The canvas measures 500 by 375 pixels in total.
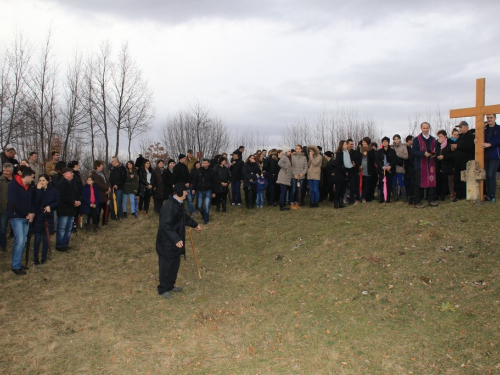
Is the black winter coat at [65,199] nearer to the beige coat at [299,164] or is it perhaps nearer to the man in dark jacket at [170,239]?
the man in dark jacket at [170,239]

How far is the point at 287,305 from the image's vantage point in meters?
7.66

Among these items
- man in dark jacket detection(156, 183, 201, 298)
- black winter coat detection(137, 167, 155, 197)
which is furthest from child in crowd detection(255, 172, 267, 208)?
man in dark jacket detection(156, 183, 201, 298)

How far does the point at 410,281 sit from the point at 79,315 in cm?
613

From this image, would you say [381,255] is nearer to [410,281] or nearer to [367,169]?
[410,281]

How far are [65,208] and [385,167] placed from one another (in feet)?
30.9

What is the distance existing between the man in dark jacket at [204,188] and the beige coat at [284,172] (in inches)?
90.5

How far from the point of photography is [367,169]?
1380cm

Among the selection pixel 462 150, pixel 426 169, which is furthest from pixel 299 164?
pixel 462 150

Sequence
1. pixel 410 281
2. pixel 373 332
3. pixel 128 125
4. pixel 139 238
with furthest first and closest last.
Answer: pixel 128 125, pixel 139 238, pixel 410 281, pixel 373 332

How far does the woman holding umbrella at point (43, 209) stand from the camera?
10.3 m

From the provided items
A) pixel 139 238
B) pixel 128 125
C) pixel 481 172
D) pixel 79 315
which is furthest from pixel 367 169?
pixel 128 125

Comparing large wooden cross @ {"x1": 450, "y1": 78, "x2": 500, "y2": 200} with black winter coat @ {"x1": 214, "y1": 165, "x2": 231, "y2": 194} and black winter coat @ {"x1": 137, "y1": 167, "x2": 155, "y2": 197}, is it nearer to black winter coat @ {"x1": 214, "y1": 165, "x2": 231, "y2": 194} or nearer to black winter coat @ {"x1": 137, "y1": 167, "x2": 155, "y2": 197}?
black winter coat @ {"x1": 214, "y1": 165, "x2": 231, "y2": 194}

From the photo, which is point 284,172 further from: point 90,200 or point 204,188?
point 90,200

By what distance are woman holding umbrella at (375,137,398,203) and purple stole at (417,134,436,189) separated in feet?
4.84
